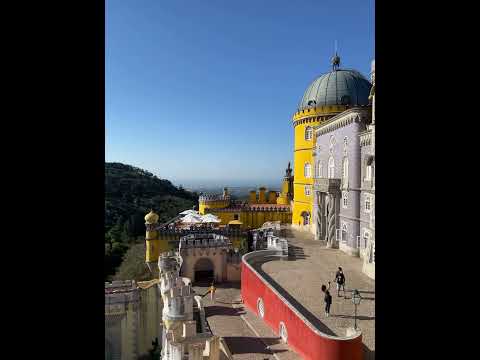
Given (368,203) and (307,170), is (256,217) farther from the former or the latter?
(368,203)

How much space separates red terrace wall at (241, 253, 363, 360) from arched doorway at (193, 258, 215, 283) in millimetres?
5727

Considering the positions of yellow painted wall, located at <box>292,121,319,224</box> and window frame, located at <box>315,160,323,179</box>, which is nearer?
window frame, located at <box>315,160,323,179</box>

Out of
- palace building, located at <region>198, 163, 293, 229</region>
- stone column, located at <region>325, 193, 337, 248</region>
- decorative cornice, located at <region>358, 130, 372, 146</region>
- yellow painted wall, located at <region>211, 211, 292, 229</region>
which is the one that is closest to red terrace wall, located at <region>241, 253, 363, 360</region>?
stone column, located at <region>325, 193, 337, 248</region>

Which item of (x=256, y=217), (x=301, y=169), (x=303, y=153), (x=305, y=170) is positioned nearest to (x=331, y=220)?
(x=305, y=170)

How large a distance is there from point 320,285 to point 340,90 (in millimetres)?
15955

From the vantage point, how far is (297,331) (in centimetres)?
927

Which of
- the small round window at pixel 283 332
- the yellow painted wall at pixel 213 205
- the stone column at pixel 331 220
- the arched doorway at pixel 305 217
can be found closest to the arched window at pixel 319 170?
the stone column at pixel 331 220

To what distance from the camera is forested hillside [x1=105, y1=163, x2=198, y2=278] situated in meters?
35.9

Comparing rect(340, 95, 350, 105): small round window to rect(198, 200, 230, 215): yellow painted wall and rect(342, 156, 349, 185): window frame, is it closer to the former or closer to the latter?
rect(342, 156, 349, 185): window frame

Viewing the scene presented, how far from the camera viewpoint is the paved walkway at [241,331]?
975 centimetres

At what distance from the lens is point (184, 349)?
806cm
